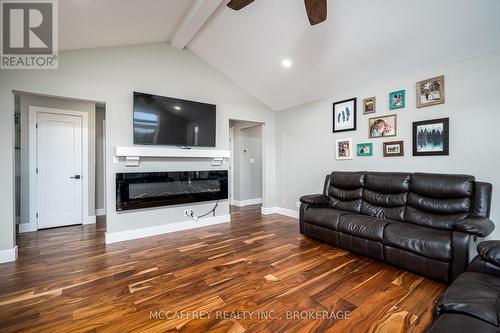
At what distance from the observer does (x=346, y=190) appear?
3.57m

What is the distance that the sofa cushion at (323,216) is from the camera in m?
3.07

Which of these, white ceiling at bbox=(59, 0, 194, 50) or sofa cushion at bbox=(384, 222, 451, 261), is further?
white ceiling at bbox=(59, 0, 194, 50)

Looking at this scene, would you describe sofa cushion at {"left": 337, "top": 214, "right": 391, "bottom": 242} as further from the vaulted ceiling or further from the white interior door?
the white interior door

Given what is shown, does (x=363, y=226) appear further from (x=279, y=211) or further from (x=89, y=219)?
(x=89, y=219)

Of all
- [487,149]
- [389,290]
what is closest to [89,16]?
[389,290]

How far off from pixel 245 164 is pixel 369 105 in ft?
11.4

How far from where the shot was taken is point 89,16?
7.89 feet

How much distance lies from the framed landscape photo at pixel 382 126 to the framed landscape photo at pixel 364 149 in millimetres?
155

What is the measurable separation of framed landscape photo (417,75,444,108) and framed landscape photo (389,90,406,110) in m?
0.18

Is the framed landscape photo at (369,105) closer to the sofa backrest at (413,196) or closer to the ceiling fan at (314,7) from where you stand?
the sofa backrest at (413,196)

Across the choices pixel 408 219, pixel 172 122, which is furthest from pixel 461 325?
pixel 172 122

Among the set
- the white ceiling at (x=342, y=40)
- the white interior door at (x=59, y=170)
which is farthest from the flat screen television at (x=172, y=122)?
the white interior door at (x=59, y=170)

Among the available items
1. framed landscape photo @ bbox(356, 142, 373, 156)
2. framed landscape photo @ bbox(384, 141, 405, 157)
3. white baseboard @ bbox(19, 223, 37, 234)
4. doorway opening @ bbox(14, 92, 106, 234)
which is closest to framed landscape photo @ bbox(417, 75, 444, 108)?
framed landscape photo @ bbox(384, 141, 405, 157)

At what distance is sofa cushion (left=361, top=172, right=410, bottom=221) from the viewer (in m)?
2.93
